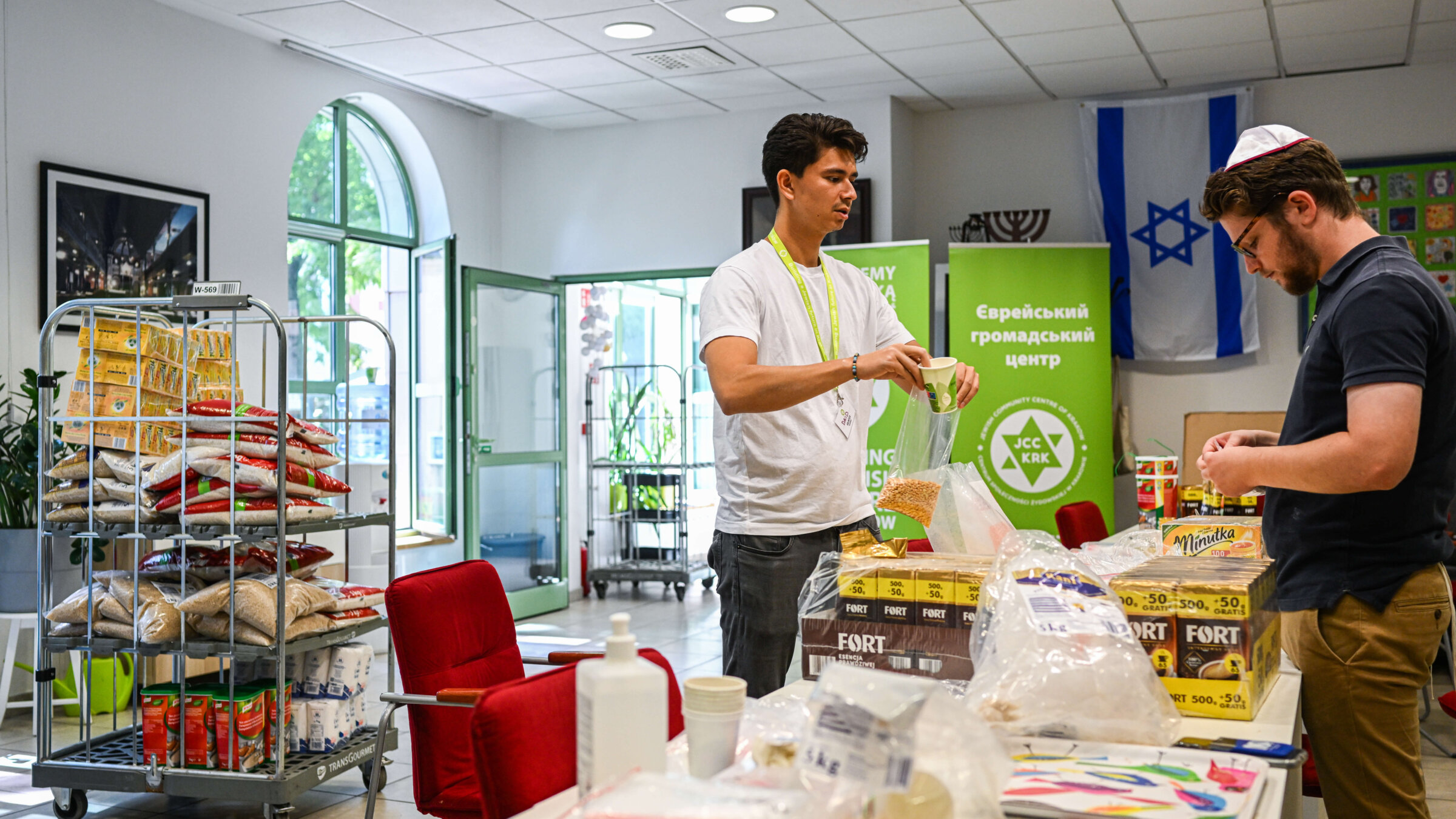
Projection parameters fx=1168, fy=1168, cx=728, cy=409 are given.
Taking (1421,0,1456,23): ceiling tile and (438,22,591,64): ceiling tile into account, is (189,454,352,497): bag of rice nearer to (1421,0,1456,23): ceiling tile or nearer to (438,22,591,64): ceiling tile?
(438,22,591,64): ceiling tile

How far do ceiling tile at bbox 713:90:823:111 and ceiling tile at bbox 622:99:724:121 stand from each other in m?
0.10

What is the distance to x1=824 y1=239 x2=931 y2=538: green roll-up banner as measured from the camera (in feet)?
→ 20.5

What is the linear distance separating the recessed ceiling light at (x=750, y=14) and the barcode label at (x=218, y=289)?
270 centimetres

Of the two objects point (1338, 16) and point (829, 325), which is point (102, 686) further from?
point (1338, 16)

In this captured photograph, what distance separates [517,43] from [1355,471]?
15.8 ft

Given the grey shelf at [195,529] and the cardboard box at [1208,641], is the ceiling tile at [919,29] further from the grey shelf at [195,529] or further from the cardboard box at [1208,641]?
the cardboard box at [1208,641]

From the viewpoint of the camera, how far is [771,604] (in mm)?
2213

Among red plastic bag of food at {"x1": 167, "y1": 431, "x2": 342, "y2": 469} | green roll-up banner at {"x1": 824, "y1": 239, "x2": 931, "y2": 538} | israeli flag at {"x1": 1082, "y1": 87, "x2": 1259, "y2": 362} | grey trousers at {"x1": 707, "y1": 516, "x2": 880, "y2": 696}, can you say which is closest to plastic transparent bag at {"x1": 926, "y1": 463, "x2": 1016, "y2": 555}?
grey trousers at {"x1": 707, "y1": 516, "x2": 880, "y2": 696}

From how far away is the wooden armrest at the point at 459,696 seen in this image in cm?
205

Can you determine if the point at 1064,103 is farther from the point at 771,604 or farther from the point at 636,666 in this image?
the point at 636,666

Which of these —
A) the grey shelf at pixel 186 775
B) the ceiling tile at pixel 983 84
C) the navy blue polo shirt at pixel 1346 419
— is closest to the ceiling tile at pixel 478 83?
the ceiling tile at pixel 983 84

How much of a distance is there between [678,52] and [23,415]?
3317 mm

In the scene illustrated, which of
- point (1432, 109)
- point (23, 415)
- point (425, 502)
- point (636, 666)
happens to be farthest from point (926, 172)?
point (636, 666)

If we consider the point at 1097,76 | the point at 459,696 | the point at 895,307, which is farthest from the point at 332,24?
the point at 459,696
